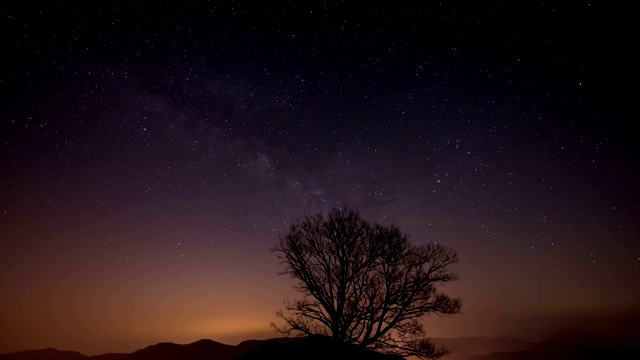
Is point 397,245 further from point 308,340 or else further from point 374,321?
point 308,340

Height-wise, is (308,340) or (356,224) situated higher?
(356,224)

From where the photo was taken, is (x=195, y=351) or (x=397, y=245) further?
(x=195, y=351)

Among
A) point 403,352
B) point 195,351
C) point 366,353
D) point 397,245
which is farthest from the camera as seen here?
point 195,351

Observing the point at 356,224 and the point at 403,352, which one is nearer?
the point at 403,352

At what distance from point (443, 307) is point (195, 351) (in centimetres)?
13041

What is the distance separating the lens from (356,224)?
1494 centimetres

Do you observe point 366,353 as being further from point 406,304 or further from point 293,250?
point 293,250

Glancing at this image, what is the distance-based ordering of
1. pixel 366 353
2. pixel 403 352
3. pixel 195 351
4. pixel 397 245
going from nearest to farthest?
pixel 366 353 < pixel 403 352 < pixel 397 245 < pixel 195 351

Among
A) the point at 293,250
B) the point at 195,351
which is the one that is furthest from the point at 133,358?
the point at 293,250

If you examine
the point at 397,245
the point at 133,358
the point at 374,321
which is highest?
the point at 397,245

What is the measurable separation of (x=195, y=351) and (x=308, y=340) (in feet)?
428

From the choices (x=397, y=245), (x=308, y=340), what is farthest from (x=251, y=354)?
(x=397, y=245)

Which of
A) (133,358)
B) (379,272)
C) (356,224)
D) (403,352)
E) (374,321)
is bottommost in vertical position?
(133,358)

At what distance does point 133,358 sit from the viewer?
124625mm
